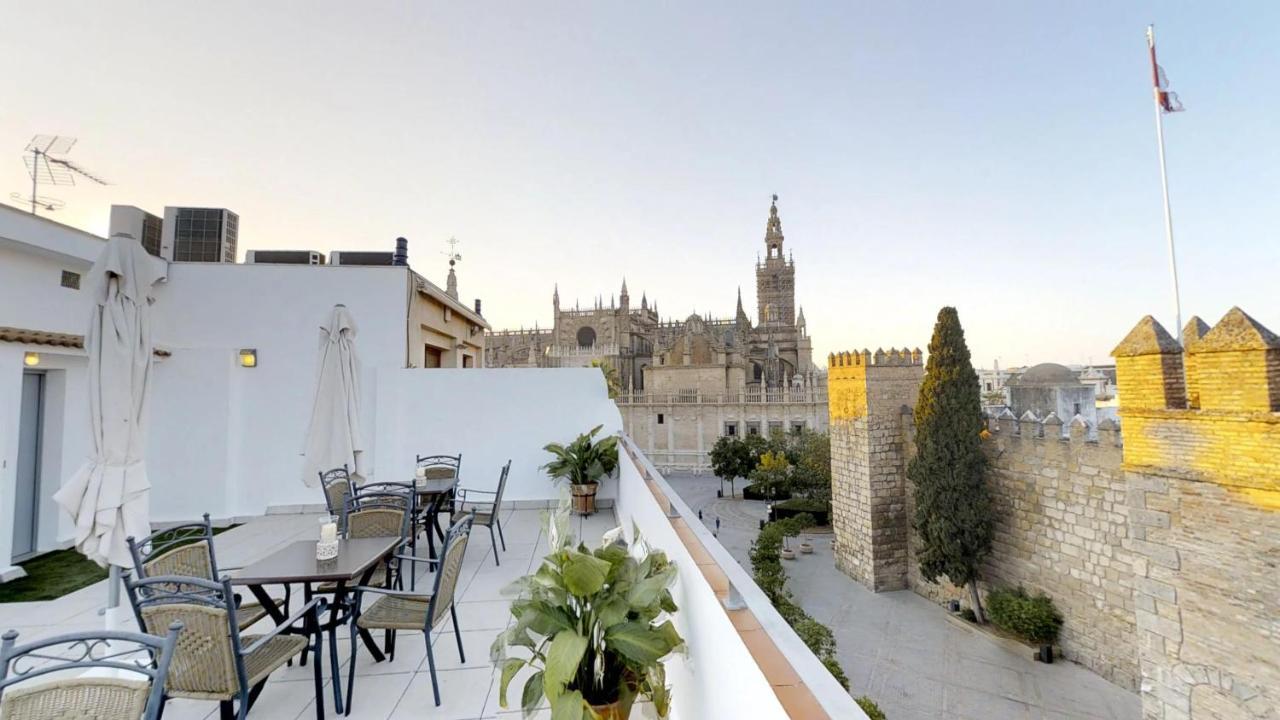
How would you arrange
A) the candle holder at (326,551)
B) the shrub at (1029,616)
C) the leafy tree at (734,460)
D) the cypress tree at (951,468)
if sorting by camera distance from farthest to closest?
the leafy tree at (734,460)
the cypress tree at (951,468)
the shrub at (1029,616)
the candle holder at (326,551)

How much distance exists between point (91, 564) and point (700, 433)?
3140 centimetres

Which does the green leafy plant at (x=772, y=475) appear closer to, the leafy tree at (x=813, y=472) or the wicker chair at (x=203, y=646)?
the leafy tree at (x=813, y=472)

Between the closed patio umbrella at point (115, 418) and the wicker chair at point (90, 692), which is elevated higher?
the closed patio umbrella at point (115, 418)

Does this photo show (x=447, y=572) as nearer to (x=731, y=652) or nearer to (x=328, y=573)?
(x=328, y=573)

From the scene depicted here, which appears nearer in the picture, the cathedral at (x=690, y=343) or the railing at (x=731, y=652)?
the railing at (x=731, y=652)

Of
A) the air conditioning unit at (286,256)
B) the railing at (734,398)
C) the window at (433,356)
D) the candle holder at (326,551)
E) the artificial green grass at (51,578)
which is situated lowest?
the artificial green grass at (51,578)

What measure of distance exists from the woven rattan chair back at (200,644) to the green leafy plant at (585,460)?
15.0ft

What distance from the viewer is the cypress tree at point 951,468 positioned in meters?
10.9

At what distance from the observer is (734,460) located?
→ 1040 inches

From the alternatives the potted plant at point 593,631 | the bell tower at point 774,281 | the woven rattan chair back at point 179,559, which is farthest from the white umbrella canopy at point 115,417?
the bell tower at point 774,281

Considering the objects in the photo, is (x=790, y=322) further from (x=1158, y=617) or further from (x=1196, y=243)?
(x=1158, y=617)

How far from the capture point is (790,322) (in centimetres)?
4484

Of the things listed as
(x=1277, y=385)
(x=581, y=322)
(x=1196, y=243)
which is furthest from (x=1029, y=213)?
(x=581, y=322)

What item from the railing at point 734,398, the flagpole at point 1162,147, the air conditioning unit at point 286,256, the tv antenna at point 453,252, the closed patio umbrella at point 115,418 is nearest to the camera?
the closed patio umbrella at point 115,418
